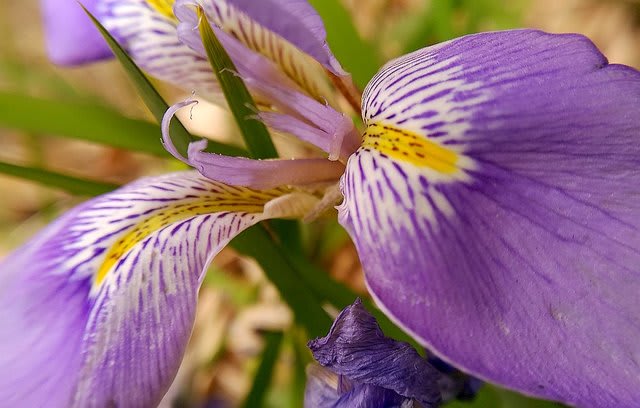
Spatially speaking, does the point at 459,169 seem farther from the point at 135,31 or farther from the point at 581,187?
the point at 135,31

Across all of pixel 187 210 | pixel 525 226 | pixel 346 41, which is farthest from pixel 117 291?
pixel 346 41

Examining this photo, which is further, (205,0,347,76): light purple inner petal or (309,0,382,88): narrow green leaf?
(309,0,382,88): narrow green leaf

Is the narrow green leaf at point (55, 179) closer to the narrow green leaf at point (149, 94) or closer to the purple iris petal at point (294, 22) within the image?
the narrow green leaf at point (149, 94)

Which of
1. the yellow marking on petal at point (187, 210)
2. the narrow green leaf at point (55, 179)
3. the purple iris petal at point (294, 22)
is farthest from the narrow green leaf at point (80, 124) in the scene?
the purple iris petal at point (294, 22)

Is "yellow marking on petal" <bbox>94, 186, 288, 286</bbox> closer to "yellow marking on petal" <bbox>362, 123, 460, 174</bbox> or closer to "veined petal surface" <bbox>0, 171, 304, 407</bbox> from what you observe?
"veined petal surface" <bbox>0, 171, 304, 407</bbox>

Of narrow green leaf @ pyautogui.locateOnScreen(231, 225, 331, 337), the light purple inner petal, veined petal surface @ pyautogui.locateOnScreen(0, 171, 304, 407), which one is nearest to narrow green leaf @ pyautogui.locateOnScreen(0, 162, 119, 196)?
veined petal surface @ pyautogui.locateOnScreen(0, 171, 304, 407)

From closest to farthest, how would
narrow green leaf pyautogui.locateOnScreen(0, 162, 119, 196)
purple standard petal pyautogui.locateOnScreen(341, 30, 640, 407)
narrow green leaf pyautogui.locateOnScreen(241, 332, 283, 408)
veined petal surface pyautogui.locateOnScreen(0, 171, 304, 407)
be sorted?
purple standard petal pyautogui.locateOnScreen(341, 30, 640, 407), veined petal surface pyautogui.locateOnScreen(0, 171, 304, 407), narrow green leaf pyautogui.locateOnScreen(0, 162, 119, 196), narrow green leaf pyautogui.locateOnScreen(241, 332, 283, 408)

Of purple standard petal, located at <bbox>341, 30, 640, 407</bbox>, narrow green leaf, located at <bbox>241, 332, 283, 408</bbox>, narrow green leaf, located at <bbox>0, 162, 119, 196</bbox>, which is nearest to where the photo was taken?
purple standard petal, located at <bbox>341, 30, 640, 407</bbox>
